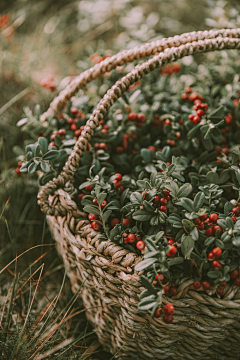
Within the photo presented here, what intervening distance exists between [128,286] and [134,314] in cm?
8

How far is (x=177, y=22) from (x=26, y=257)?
1.85 m

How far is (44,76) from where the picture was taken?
1612mm

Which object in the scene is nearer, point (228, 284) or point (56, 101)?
point (228, 284)

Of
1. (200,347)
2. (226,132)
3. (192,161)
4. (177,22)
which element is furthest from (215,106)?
(177,22)

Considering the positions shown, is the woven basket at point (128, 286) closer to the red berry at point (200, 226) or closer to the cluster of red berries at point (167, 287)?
the cluster of red berries at point (167, 287)

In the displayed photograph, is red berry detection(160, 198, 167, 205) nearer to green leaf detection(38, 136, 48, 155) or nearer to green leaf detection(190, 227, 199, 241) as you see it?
green leaf detection(190, 227, 199, 241)

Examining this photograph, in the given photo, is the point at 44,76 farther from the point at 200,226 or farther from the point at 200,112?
the point at 200,226

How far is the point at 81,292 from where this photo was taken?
99 cm

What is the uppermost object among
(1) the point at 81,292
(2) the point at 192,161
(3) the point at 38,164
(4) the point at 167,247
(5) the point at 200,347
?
(3) the point at 38,164

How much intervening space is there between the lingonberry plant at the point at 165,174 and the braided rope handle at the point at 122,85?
59 mm

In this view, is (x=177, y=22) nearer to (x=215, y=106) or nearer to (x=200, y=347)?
(x=215, y=106)

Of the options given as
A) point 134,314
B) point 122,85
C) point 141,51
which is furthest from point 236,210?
point 141,51

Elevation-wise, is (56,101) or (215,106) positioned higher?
(56,101)

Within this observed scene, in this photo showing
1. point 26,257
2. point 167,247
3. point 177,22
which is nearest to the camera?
point 167,247
